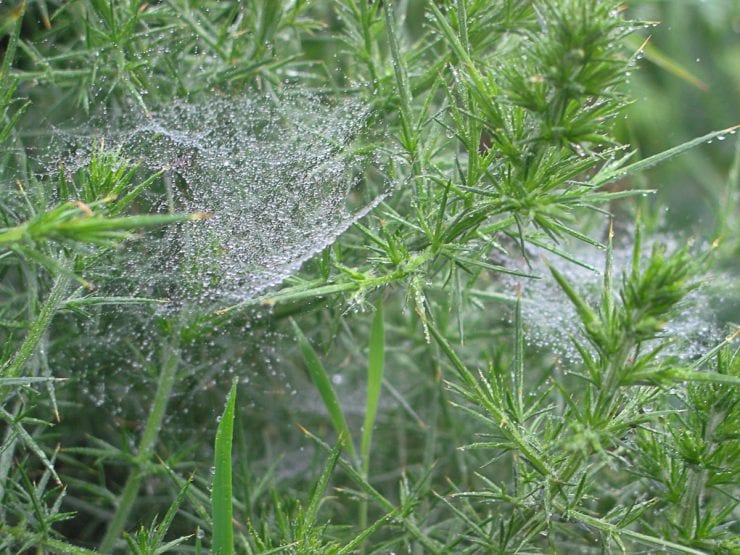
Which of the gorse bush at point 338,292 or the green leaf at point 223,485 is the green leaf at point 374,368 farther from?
the green leaf at point 223,485

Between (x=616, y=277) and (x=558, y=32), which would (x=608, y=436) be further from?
(x=616, y=277)

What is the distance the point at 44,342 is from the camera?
1.32 metres

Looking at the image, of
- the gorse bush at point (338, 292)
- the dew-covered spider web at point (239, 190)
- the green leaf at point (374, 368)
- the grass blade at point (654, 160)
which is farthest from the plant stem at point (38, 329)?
the grass blade at point (654, 160)

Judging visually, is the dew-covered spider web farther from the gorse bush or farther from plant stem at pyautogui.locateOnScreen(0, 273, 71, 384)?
plant stem at pyautogui.locateOnScreen(0, 273, 71, 384)

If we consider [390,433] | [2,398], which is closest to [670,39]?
[390,433]

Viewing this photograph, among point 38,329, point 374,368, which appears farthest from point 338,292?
point 38,329

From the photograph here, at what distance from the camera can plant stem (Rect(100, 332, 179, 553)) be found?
1285 millimetres

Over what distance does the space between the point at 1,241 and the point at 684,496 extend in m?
0.98

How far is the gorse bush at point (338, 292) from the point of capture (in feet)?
3.25

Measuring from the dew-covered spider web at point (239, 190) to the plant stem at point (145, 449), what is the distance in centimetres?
12

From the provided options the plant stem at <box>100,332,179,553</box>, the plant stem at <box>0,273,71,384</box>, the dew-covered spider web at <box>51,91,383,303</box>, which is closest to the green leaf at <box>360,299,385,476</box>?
the dew-covered spider web at <box>51,91,383,303</box>

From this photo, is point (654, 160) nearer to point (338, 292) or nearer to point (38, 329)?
point (338, 292)

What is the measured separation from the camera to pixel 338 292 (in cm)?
112

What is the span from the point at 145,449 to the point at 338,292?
1.56ft
